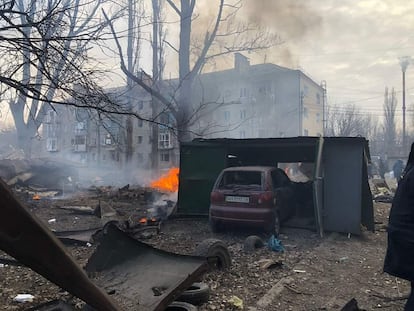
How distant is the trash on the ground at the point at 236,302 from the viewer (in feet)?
15.3

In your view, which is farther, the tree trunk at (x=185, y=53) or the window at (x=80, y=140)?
the window at (x=80, y=140)

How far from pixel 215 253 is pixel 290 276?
1.26 metres

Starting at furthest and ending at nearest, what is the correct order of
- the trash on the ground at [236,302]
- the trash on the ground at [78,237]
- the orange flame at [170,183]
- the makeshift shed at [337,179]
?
the orange flame at [170,183] → the makeshift shed at [337,179] → the trash on the ground at [78,237] → the trash on the ground at [236,302]

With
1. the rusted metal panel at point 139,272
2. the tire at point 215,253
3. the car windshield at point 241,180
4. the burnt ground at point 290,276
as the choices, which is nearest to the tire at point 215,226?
the burnt ground at point 290,276

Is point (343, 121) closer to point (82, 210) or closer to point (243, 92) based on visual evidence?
point (243, 92)

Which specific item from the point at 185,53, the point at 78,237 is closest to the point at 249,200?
the point at 78,237

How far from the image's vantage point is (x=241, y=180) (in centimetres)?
927

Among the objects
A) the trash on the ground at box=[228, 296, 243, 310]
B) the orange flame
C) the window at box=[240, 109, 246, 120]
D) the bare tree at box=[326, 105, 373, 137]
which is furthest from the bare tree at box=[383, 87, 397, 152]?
the trash on the ground at box=[228, 296, 243, 310]

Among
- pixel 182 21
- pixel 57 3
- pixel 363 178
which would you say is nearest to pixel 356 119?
pixel 182 21

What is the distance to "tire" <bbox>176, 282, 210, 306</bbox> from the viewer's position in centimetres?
455

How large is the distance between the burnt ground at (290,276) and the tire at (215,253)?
0.56 feet

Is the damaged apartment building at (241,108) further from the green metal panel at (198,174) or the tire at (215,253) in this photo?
the tire at (215,253)

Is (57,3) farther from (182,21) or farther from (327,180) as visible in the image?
(182,21)

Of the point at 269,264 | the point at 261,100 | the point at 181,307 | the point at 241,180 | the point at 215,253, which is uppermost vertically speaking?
the point at 261,100
